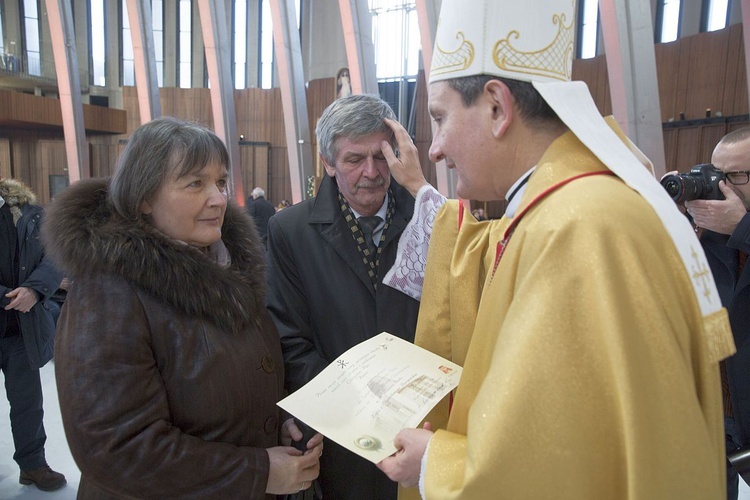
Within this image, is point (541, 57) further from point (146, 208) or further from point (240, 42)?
point (240, 42)

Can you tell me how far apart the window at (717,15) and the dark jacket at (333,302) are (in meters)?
11.8

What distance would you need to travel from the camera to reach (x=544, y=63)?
1.10 metres

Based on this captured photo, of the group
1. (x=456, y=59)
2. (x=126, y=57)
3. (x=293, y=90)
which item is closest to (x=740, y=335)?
(x=456, y=59)

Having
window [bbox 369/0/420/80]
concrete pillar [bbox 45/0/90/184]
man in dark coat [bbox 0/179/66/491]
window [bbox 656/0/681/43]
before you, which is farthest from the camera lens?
window [bbox 369/0/420/80]

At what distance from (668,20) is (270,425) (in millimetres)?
12819

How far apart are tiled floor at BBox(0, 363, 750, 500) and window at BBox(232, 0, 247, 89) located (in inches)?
559

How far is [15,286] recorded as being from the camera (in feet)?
10.2

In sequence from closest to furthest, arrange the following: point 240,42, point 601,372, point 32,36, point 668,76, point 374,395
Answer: point 601,372 < point 374,395 < point 668,76 < point 32,36 < point 240,42

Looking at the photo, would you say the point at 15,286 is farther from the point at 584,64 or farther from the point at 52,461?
the point at 584,64

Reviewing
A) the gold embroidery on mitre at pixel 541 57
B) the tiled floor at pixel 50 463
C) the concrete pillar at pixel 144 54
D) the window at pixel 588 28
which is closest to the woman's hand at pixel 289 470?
the gold embroidery on mitre at pixel 541 57

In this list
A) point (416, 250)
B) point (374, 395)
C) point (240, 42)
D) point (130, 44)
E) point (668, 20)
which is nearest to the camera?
point (374, 395)

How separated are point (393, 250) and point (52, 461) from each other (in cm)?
277

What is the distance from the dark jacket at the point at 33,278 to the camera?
2.98 m

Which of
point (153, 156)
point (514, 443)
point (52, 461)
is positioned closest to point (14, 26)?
point (52, 461)
